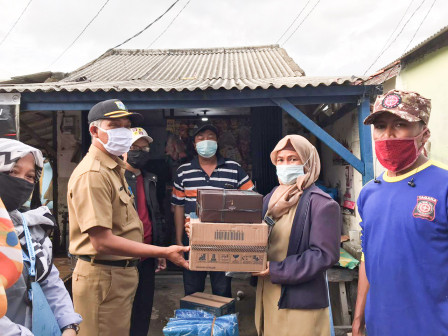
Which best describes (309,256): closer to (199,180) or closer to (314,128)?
(199,180)

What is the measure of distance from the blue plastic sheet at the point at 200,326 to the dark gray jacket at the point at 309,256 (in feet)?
2.32

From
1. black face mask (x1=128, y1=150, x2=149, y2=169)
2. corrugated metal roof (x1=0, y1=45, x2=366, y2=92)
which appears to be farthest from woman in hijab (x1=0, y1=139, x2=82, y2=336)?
corrugated metal roof (x1=0, y1=45, x2=366, y2=92)

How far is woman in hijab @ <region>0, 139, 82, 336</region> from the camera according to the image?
57.9 inches

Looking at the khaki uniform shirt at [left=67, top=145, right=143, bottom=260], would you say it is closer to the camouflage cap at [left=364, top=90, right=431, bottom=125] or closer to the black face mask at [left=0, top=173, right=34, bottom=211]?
the black face mask at [left=0, top=173, right=34, bottom=211]

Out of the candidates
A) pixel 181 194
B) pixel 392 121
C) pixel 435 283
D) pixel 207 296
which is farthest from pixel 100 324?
pixel 392 121

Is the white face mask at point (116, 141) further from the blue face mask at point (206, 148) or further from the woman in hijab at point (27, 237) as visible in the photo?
the blue face mask at point (206, 148)

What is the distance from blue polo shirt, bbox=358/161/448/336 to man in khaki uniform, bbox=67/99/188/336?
4.26 feet

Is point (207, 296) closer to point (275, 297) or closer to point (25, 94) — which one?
point (275, 297)

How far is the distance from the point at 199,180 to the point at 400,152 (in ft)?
8.22

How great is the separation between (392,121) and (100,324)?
7.88 feet

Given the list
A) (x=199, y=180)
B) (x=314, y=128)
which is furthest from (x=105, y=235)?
(x=314, y=128)

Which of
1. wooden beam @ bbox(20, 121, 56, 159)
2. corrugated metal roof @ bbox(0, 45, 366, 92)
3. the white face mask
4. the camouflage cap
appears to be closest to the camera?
the camouflage cap

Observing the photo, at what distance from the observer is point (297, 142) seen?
8.17ft

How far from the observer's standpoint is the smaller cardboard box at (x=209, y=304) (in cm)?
307
